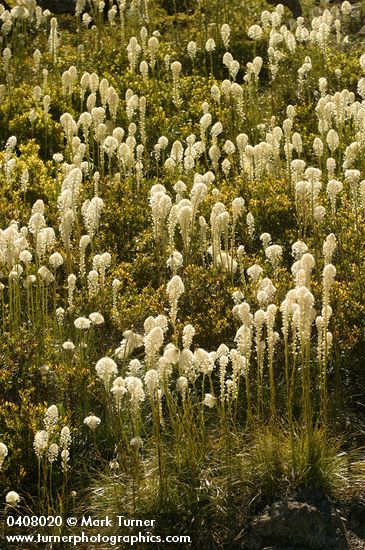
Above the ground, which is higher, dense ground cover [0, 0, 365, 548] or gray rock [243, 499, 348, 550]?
dense ground cover [0, 0, 365, 548]

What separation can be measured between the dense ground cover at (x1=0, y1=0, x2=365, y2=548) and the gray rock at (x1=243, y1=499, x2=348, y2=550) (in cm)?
13

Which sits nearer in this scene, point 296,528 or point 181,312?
point 296,528

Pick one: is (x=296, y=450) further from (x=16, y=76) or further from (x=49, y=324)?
(x=16, y=76)

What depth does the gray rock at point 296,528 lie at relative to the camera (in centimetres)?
500

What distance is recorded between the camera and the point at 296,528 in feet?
16.5

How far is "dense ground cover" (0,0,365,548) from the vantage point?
5246 millimetres

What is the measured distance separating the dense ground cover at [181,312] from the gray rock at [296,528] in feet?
0.43

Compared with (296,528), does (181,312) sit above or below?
above

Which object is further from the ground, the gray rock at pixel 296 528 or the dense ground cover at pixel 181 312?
the dense ground cover at pixel 181 312

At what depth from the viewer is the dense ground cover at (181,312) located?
525 centimetres

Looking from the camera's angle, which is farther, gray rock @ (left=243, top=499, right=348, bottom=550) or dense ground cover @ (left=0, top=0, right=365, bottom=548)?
dense ground cover @ (left=0, top=0, right=365, bottom=548)

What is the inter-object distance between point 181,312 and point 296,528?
7.59ft

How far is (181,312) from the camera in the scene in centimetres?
700

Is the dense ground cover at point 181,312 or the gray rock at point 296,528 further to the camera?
the dense ground cover at point 181,312
